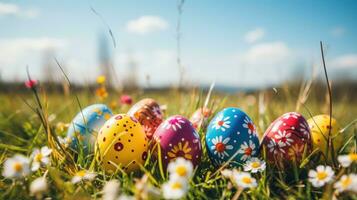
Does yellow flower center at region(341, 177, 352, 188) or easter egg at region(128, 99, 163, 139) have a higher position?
easter egg at region(128, 99, 163, 139)

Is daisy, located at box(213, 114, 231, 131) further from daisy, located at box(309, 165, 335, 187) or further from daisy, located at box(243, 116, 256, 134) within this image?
daisy, located at box(309, 165, 335, 187)

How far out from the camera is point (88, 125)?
221 centimetres

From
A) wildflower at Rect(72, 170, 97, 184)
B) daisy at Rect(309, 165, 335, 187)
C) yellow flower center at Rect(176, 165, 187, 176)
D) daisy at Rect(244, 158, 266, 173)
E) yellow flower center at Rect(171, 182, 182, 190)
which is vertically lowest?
daisy at Rect(244, 158, 266, 173)

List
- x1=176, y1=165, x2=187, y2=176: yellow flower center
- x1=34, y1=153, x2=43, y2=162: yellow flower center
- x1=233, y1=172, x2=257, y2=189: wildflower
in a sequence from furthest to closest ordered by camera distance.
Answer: x1=34, y1=153, x2=43, y2=162: yellow flower center
x1=233, y1=172, x2=257, y2=189: wildflower
x1=176, y1=165, x2=187, y2=176: yellow flower center

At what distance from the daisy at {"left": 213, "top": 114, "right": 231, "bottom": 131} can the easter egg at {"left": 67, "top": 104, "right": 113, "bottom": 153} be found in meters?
0.81

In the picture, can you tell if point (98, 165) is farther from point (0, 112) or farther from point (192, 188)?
point (0, 112)

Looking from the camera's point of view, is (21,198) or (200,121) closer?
(21,198)

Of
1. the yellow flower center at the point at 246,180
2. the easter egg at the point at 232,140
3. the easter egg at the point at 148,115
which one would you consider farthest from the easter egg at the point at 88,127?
the yellow flower center at the point at 246,180

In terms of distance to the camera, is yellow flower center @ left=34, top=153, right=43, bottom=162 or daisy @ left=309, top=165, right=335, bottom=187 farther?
yellow flower center @ left=34, top=153, right=43, bottom=162

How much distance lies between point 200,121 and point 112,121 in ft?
2.53

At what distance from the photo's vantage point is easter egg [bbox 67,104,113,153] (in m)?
2.10

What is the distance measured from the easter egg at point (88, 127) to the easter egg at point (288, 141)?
110 centimetres

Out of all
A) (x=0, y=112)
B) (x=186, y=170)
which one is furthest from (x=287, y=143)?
(x=0, y=112)

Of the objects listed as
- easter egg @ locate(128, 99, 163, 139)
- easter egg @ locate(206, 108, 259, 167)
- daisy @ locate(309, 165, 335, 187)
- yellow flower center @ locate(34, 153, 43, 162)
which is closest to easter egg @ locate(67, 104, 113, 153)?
easter egg @ locate(128, 99, 163, 139)
